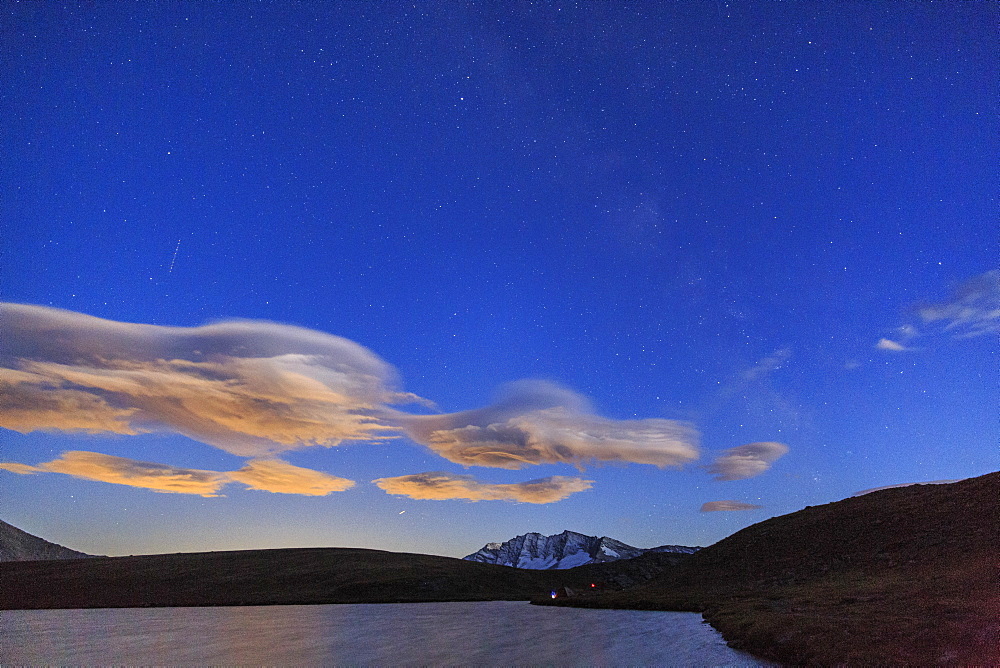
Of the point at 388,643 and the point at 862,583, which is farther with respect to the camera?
the point at 862,583

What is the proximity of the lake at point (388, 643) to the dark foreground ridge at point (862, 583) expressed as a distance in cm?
599

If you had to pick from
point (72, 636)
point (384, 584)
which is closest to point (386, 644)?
point (72, 636)

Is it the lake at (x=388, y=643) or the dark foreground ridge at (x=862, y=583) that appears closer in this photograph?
the dark foreground ridge at (x=862, y=583)

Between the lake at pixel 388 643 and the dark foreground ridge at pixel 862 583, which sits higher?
the dark foreground ridge at pixel 862 583

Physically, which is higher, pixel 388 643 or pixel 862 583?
pixel 862 583

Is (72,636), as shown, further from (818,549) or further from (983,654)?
(818,549)

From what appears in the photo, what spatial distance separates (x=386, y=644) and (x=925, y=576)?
6032 cm

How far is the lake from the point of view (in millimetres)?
45406

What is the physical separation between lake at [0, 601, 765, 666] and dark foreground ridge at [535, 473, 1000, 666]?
5.99 metres

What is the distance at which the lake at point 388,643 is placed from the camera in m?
45.4

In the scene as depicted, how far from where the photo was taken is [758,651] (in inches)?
1702

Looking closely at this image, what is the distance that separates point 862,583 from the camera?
78.6 m

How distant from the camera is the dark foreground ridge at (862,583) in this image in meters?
34.2

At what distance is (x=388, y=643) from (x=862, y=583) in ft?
202
